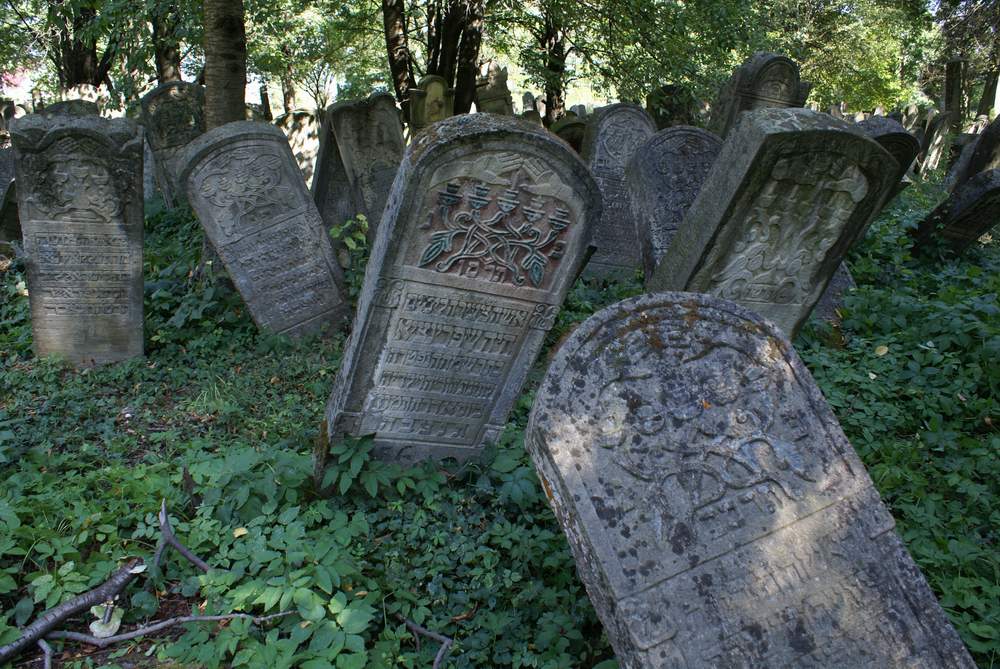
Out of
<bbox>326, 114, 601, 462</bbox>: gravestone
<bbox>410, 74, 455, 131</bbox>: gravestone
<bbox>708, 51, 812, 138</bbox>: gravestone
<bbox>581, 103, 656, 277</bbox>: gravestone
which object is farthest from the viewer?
<bbox>410, 74, 455, 131</bbox>: gravestone

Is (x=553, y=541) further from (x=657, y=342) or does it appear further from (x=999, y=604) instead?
(x=999, y=604)

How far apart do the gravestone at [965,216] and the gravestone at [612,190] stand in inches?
113

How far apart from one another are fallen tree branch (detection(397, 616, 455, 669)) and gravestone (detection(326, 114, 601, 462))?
124cm

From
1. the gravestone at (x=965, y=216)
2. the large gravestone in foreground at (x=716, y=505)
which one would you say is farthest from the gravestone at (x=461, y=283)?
the gravestone at (x=965, y=216)

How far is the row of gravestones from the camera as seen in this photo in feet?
7.52

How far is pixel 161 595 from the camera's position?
3.15 meters

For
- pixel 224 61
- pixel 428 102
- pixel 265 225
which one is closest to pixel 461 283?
pixel 265 225

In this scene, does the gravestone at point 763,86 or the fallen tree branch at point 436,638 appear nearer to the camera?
the fallen tree branch at point 436,638

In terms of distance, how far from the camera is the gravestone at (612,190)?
306 inches

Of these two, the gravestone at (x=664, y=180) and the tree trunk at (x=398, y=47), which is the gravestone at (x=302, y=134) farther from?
the gravestone at (x=664, y=180)

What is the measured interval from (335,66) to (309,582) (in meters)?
25.6

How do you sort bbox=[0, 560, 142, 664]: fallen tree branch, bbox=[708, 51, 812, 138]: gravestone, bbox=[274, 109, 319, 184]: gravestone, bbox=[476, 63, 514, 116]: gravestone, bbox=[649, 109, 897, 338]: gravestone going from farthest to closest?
bbox=[274, 109, 319, 184]: gravestone, bbox=[476, 63, 514, 116]: gravestone, bbox=[708, 51, 812, 138]: gravestone, bbox=[649, 109, 897, 338]: gravestone, bbox=[0, 560, 142, 664]: fallen tree branch

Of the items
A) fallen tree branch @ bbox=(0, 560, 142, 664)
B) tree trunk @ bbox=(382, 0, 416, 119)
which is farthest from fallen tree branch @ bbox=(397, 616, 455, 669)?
tree trunk @ bbox=(382, 0, 416, 119)

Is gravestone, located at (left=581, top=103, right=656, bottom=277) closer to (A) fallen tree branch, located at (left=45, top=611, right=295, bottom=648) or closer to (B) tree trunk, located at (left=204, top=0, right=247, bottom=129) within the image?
(B) tree trunk, located at (left=204, top=0, right=247, bottom=129)
